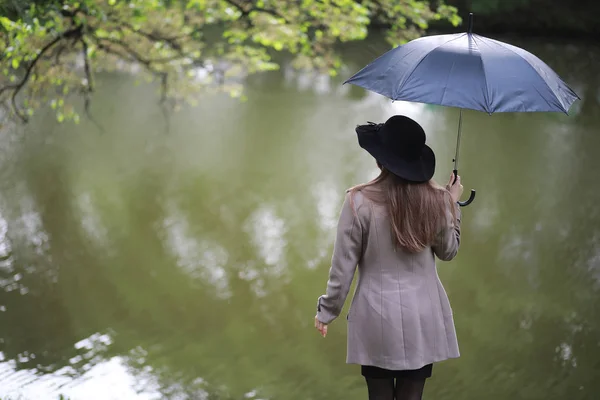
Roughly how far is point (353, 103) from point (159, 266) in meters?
7.77

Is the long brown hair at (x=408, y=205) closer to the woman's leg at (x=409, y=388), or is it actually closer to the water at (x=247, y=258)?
the woman's leg at (x=409, y=388)

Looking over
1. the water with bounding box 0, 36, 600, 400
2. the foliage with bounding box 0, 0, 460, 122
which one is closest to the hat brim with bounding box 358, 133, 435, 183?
the water with bounding box 0, 36, 600, 400

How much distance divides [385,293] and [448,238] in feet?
0.88

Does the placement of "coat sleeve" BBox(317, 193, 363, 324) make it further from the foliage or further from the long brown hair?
the foliage

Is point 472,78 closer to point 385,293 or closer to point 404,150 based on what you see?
point 404,150

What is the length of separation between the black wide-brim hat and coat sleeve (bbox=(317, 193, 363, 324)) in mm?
150

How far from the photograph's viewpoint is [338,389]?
13.9 ft

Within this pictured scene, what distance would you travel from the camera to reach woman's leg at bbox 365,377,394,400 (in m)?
2.29

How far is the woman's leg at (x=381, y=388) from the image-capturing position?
229 cm

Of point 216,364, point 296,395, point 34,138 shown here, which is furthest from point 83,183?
point 296,395

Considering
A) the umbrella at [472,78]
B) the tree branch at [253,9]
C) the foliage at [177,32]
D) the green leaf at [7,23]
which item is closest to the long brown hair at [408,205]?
the umbrella at [472,78]

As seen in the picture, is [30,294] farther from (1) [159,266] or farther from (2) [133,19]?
(2) [133,19]

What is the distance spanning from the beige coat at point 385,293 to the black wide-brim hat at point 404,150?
5.5 inches

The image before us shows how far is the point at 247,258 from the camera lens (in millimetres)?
6395
